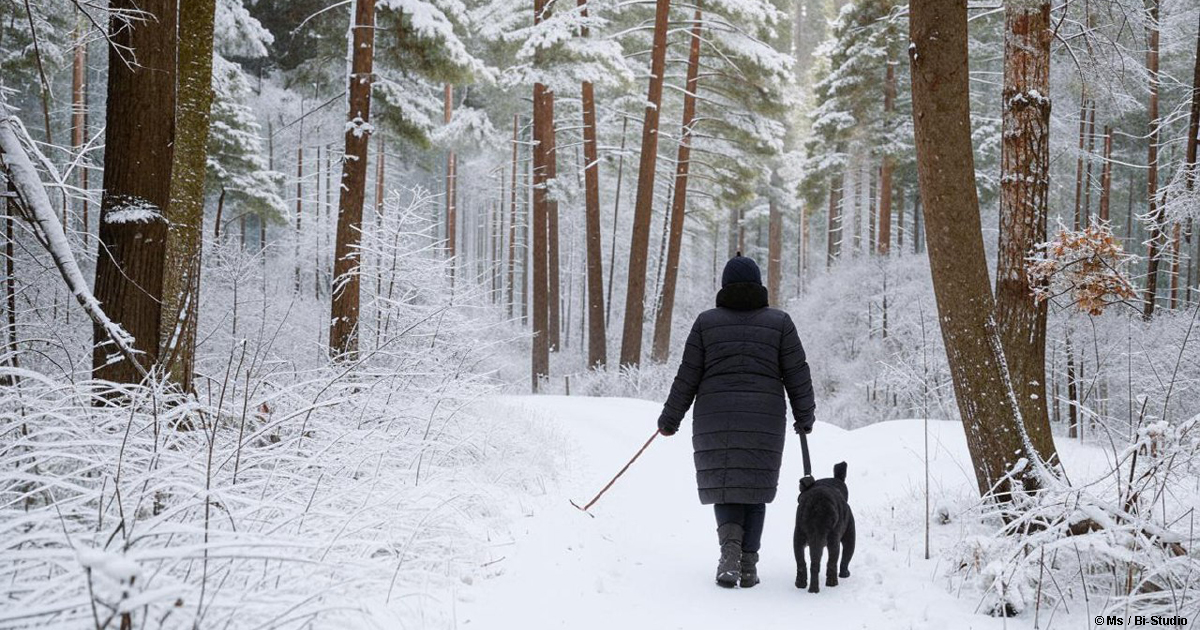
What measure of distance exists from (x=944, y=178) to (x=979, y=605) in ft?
7.86

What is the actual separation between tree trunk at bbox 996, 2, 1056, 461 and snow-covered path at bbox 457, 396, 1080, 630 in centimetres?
97

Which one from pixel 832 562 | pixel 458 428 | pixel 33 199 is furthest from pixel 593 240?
pixel 33 199

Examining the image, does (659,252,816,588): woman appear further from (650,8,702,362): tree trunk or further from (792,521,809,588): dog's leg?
(650,8,702,362): tree trunk

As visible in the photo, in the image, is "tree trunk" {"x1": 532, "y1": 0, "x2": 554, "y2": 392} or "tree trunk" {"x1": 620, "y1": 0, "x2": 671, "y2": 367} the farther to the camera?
"tree trunk" {"x1": 532, "y1": 0, "x2": 554, "y2": 392}

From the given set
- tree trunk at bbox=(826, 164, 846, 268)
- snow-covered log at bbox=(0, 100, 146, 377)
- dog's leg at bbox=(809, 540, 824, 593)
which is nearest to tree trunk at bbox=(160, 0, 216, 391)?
snow-covered log at bbox=(0, 100, 146, 377)

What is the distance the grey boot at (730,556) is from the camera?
405 centimetres

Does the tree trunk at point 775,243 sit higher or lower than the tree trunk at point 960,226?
higher

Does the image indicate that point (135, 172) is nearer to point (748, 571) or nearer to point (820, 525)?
point (748, 571)

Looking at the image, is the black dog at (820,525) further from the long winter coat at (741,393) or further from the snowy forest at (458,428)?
the long winter coat at (741,393)

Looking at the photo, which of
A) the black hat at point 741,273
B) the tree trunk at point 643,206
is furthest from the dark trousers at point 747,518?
the tree trunk at point 643,206

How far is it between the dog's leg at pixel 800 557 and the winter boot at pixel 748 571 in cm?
24

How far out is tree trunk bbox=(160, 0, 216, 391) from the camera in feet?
16.4

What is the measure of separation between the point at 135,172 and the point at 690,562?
425cm

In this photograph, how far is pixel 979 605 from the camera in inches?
137
